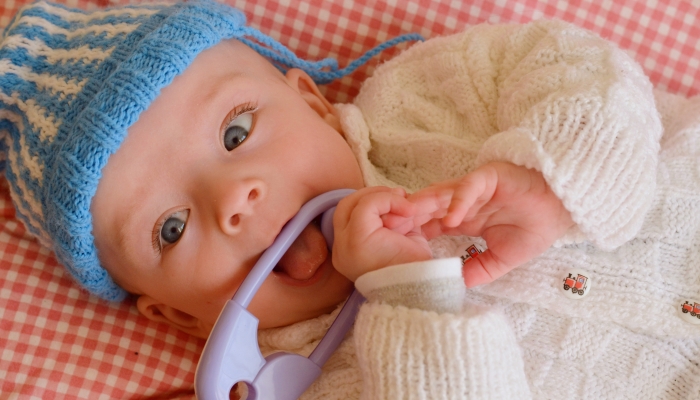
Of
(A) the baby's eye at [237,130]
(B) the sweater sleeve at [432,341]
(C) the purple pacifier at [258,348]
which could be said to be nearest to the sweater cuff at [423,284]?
(B) the sweater sleeve at [432,341]

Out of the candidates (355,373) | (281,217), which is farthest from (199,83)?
(355,373)

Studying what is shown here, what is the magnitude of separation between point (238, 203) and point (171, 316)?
0.44m

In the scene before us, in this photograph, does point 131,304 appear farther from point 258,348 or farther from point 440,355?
point 440,355

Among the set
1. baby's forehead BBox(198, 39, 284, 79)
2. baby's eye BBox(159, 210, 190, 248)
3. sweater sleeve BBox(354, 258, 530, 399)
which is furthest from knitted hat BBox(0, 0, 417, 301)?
sweater sleeve BBox(354, 258, 530, 399)

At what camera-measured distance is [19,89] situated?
3.86 feet

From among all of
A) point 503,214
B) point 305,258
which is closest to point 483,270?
point 503,214

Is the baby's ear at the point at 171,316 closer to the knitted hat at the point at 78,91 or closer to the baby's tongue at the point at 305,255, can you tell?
the knitted hat at the point at 78,91

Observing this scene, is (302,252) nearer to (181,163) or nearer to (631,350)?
(181,163)

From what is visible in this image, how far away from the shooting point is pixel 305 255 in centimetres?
116

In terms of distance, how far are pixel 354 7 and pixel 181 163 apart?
701 millimetres

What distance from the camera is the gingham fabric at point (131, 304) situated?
4.47 feet

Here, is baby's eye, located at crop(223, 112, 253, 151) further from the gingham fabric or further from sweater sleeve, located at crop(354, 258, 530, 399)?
the gingham fabric

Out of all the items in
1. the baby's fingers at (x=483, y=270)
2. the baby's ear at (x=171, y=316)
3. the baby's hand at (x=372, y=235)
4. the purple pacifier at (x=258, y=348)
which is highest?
the baby's hand at (x=372, y=235)

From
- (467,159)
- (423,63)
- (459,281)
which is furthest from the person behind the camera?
(423,63)
